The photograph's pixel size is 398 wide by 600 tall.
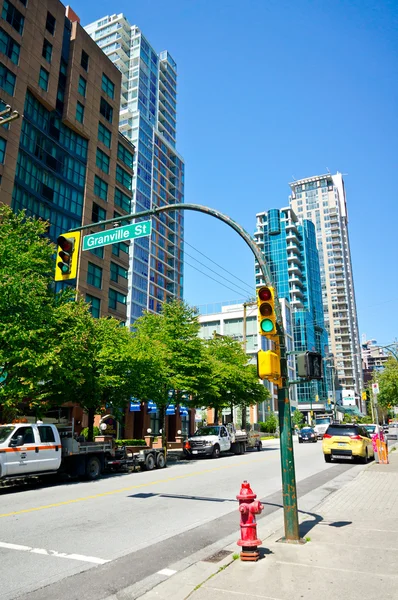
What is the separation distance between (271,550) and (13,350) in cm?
1303

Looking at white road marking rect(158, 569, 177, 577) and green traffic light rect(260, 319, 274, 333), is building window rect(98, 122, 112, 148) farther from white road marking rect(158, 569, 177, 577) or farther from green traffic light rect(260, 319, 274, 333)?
white road marking rect(158, 569, 177, 577)

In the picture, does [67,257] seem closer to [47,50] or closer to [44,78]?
[44,78]

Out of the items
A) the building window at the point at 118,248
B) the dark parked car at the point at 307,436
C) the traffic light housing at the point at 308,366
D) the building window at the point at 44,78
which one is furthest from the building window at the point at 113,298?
the traffic light housing at the point at 308,366

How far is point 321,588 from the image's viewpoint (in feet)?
17.2

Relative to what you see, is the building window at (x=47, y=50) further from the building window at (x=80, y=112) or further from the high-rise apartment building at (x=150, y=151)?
the high-rise apartment building at (x=150, y=151)

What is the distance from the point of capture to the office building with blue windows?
118 meters

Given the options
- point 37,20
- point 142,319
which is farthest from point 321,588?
point 37,20

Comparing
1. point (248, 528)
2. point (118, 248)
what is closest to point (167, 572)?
point (248, 528)

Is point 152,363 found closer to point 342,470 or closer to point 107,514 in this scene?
point 342,470

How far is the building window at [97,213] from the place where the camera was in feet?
155

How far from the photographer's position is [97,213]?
157ft

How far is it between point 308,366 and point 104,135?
48.7 meters

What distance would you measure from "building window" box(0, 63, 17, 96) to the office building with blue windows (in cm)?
8677

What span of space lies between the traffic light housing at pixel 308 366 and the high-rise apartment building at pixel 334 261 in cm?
14099
